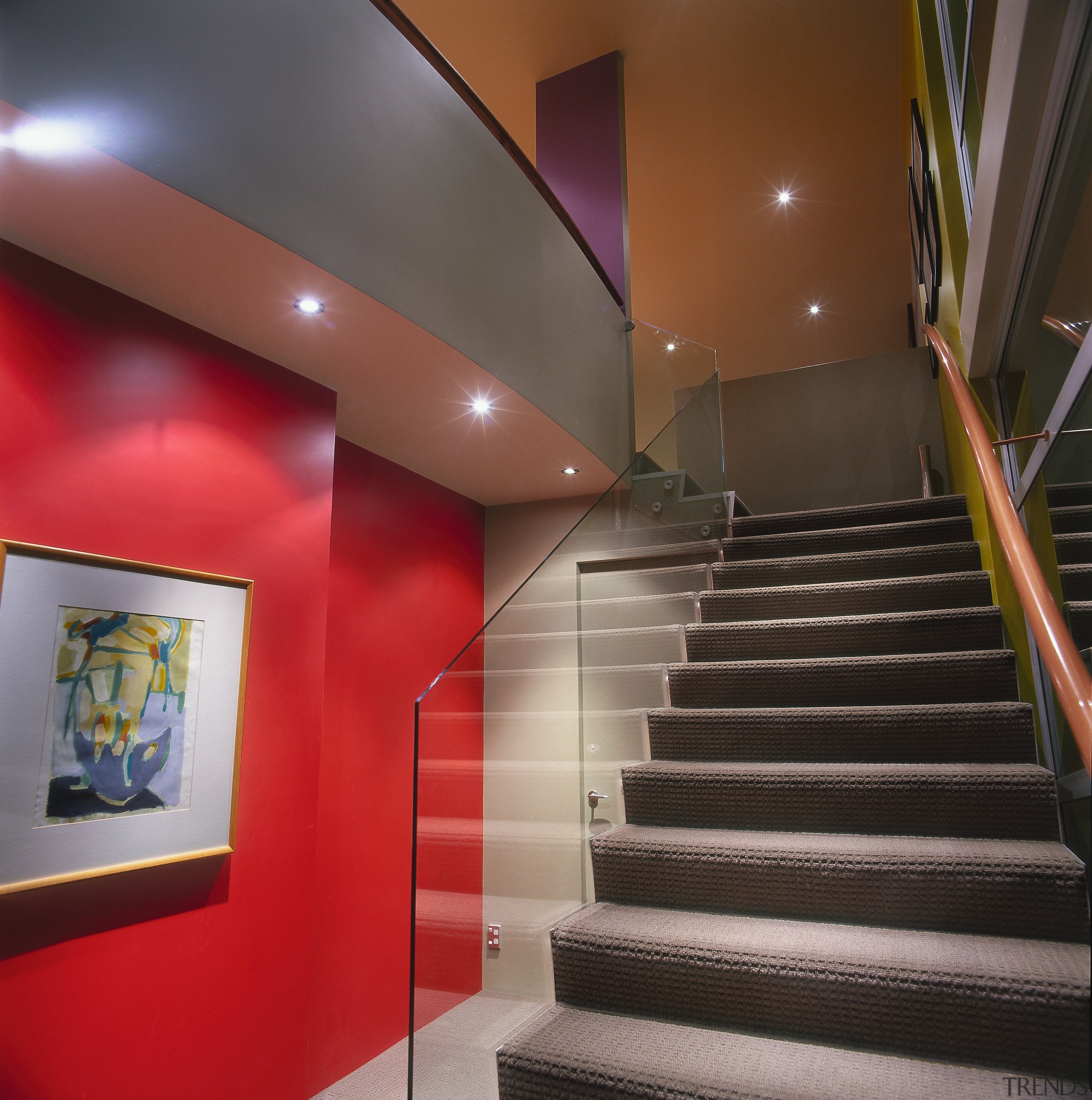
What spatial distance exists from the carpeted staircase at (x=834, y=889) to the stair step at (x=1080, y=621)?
59 millimetres

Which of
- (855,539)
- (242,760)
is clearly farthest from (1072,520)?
(242,760)

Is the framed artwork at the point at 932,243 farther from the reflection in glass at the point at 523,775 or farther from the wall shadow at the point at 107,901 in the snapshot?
the wall shadow at the point at 107,901

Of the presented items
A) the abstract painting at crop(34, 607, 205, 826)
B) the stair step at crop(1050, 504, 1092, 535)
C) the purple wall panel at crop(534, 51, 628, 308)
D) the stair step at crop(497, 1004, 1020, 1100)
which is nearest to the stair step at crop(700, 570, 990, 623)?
the stair step at crop(1050, 504, 1092, 535)

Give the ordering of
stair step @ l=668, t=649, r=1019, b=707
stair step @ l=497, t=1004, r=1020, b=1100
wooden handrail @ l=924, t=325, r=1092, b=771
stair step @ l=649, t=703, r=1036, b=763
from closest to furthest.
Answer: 1. wooden handrail @ l=924, t=325, r=1092, b=771
2. stair step @ l=497, t=1004, r=1020, b=1100
3. stair step @ l=649, t=703, r=1036, b=763
4. stair step @ l=668, t=649, r=1019, b=707

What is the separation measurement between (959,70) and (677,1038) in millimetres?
2968

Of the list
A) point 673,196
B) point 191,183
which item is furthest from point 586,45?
point 191,183

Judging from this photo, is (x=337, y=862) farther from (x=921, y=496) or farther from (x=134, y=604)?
(x=921, y=496)

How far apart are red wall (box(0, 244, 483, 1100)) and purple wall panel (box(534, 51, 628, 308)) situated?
2.48 meters

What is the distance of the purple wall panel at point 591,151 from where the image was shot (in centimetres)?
470

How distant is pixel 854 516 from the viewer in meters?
3.62

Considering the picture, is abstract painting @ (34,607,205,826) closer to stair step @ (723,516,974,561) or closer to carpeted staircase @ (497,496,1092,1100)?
carpeted staircase @ (497,496,1092,1100)

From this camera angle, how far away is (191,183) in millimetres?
1837

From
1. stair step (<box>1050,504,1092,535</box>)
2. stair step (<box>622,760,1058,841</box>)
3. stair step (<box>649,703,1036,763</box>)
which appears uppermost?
stair step (<box>1050,504,1092,535</box>)

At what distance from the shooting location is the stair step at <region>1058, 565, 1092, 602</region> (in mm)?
1499
